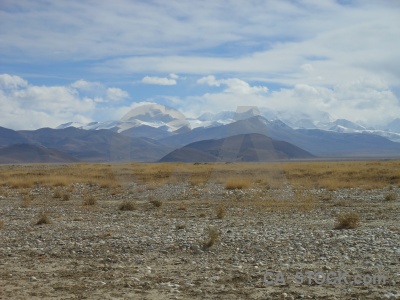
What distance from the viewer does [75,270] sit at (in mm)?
10844

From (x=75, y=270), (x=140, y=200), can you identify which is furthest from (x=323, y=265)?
(x=140, y=200)

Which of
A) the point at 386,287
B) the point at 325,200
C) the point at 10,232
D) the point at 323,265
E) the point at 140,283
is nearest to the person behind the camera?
the point at 386,287

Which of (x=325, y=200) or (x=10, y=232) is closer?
(x=10, y=232)

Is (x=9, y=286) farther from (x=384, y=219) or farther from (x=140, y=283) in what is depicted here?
→ (x=384, y=219)

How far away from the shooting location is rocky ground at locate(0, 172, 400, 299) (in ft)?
30.1

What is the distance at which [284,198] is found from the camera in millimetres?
26500

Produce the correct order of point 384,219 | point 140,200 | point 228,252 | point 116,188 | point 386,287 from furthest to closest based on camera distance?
point 116,188 → point 140,200 → point 384,219 → point 228,252 → point 386,287

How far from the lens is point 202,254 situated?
12.2 m

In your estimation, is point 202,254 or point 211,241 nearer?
point 202,254

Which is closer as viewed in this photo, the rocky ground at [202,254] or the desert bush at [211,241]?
the rocky ground at [202,254]

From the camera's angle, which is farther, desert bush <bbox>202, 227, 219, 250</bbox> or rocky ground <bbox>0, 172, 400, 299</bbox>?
desert bush <bbox>202, 227, 219, 250</bbox>

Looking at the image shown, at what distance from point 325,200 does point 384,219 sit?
7877 mm

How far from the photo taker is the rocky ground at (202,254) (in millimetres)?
9180

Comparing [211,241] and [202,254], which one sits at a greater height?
[211,241]
